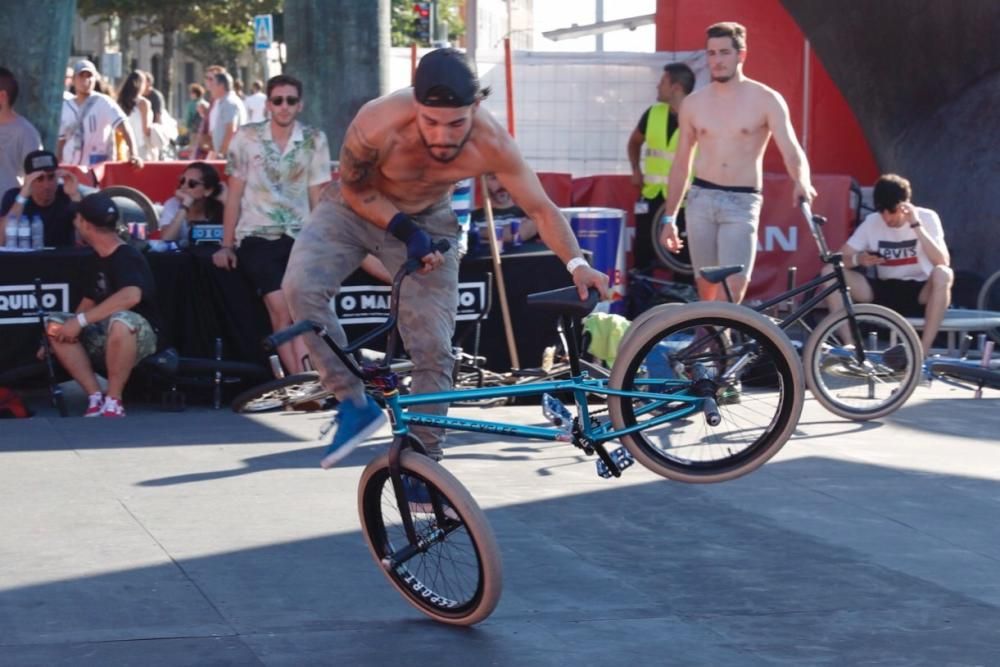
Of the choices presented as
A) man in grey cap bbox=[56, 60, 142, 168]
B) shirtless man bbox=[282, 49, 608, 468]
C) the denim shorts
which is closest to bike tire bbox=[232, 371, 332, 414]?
the denim shorts

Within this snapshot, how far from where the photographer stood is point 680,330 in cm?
599

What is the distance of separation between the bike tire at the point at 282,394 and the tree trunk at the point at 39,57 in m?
3.80

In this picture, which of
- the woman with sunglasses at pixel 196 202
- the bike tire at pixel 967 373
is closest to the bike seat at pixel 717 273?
the bike tire at pixel 967 373

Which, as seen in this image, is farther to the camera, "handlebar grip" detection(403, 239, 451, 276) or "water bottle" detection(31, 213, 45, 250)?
"water bottle" detection(31, 213, 45, 250)

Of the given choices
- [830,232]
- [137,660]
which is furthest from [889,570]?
[830,232]

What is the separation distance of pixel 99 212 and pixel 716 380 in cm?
451

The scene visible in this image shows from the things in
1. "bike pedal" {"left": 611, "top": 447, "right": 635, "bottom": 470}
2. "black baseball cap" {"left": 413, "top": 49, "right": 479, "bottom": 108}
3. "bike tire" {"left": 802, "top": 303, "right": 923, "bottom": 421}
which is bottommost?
"bike tire" {"left": 802, "top": 303, "right": 923, "bottom": 421}

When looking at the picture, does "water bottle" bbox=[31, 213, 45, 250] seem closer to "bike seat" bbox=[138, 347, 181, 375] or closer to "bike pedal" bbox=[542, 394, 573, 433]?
"bike seat" bbox=[138, 347, 181, 375]

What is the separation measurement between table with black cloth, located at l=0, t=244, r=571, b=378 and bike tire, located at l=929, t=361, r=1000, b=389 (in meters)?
2.49

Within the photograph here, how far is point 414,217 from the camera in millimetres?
6012

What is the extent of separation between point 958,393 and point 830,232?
10.3ft

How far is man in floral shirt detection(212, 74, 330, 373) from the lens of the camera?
958 cm

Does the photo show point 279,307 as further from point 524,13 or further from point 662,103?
point 524,13

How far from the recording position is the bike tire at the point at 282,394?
8.93 m
